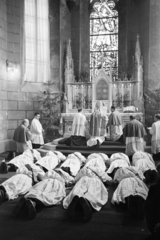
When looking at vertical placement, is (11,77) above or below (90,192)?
above

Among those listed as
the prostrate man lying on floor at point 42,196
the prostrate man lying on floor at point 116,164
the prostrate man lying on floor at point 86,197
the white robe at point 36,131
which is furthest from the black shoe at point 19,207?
the white robe at point 36,131

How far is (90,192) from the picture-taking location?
5.13 m

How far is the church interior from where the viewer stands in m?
12.8

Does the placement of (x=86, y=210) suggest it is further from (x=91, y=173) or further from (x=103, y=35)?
(x=103, y=35)

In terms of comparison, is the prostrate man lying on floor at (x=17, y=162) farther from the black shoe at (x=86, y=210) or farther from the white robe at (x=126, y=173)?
the black shoe at (x=86, y=210)

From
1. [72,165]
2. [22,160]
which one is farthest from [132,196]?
[22,160]

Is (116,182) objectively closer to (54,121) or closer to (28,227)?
(28,227)

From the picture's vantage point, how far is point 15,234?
13.8 ft

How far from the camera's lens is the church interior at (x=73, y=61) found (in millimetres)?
12805

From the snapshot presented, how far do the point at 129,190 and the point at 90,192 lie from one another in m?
0.74

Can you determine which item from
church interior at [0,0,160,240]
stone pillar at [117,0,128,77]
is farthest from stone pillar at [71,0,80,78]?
stone pillar at [117,0,128,77]

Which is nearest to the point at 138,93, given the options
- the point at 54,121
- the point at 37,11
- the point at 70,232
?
the point at 54,121

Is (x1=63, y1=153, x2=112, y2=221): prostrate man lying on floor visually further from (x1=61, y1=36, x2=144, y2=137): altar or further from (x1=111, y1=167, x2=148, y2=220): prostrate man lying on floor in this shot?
(x1=61, y1=36, x2=144, y2=137): altar

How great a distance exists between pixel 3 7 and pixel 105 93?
6.41 m
